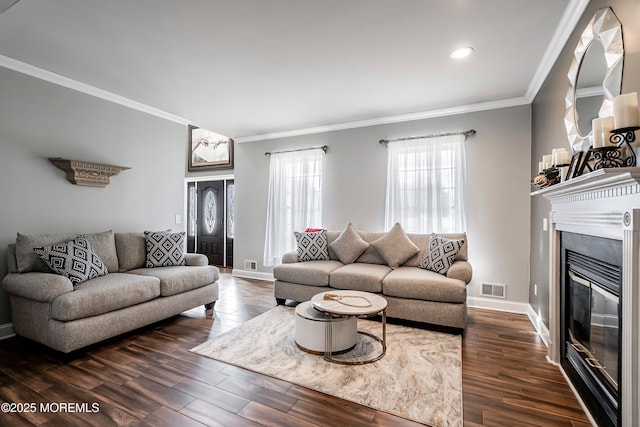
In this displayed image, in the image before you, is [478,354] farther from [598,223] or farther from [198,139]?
[198,139]

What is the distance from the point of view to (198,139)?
716 centimetres

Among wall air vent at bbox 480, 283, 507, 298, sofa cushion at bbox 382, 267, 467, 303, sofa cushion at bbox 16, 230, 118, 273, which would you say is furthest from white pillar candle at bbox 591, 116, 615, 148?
sofa cushion at bbox 16, 230, 118, 273

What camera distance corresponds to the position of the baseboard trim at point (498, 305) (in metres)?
3.66

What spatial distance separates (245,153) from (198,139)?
88.3 inches

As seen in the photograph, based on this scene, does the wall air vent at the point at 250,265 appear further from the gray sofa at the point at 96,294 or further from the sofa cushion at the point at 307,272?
the gray sofa at the point at 96,294

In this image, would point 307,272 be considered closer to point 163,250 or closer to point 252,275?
point 163,250

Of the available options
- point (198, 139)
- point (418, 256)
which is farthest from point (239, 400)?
point (198, 139)

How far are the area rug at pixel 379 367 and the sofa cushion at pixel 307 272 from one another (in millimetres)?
671

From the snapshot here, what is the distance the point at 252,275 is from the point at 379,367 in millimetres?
3590

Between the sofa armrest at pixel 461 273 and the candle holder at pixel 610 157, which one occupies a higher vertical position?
the candle holder at pixel 610 157

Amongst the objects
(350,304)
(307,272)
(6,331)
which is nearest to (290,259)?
(307,272)

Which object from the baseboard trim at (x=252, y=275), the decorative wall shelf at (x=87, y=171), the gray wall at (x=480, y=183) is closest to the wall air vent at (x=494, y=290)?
the gray wall at (x=480, y=183)

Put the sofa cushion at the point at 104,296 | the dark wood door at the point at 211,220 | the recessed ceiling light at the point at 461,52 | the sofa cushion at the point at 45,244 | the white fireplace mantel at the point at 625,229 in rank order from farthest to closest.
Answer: the dark wood door at the point at 211,220 < the sofa cushion at the point at 45,244 < the recessed ceiling light at the point at 461,52 < the sofa cushion at the point at 104,296 < the white fireplace mantel at the point at 625,229

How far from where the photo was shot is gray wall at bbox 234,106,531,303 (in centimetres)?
371
